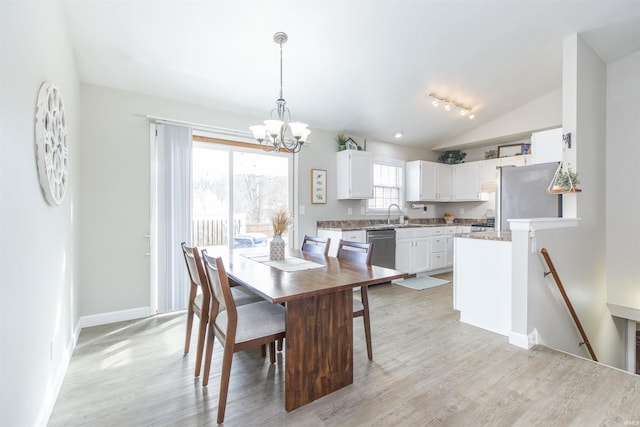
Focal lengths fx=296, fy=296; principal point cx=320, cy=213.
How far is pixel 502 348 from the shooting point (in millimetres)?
2541

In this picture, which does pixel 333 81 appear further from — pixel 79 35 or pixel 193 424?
pixel 193 424

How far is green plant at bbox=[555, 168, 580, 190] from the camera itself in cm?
292

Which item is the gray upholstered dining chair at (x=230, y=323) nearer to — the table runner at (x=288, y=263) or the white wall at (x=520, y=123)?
the table runner at (x=288, y=263)

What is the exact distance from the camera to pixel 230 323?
164cm

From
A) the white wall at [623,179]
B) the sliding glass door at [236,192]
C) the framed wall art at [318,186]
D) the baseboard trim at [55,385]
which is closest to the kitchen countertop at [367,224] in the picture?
the framed wall art at [318,186]

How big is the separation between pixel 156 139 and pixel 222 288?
2404 millimetres

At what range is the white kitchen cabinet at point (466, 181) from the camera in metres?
5.62

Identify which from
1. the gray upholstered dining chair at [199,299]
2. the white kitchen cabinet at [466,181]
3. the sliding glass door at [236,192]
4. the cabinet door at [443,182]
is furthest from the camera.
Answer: the cabinet door at [443,182]

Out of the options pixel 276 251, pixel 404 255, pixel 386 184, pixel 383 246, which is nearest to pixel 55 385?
pixel 276 251

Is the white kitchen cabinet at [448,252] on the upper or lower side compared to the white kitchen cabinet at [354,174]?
lower

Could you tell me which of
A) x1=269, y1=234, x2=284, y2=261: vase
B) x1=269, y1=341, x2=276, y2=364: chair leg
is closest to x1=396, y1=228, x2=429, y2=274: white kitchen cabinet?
x1=269, y1=234, x2=284, y2=261: vase

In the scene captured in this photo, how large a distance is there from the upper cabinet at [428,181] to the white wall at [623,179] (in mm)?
2423

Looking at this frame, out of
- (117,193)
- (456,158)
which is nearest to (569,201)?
(456,158)

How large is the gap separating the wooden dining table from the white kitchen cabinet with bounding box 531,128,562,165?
2.81 metres
